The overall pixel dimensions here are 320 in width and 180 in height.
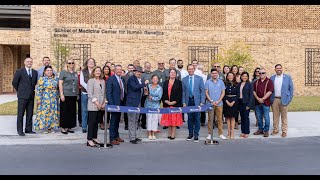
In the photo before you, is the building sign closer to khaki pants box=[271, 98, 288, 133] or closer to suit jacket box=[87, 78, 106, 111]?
khaki pants box=[271, 98, 288, 133]

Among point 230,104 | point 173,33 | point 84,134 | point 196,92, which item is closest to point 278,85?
point 230,104

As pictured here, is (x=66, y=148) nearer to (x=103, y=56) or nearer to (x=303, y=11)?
(x=103, y=56)

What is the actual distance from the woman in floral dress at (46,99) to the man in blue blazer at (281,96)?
601cm

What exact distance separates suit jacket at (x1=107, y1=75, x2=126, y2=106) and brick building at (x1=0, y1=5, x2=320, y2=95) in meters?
13.9

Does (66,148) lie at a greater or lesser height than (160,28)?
lesser

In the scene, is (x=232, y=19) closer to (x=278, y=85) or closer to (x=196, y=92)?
(x=278, y=85)

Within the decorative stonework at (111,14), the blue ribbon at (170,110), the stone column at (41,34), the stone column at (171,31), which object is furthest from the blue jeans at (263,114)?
the stone column at (41,34)

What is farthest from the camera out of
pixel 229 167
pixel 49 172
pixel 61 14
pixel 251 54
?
pixel 251 54

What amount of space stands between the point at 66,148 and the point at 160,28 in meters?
17.2

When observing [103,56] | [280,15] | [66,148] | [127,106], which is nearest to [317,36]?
[280,15]

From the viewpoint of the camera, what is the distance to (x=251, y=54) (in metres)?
25.5

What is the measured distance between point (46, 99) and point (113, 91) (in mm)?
2033

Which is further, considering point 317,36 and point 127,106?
point 317,36

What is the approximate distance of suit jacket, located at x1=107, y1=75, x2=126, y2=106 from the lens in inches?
360
